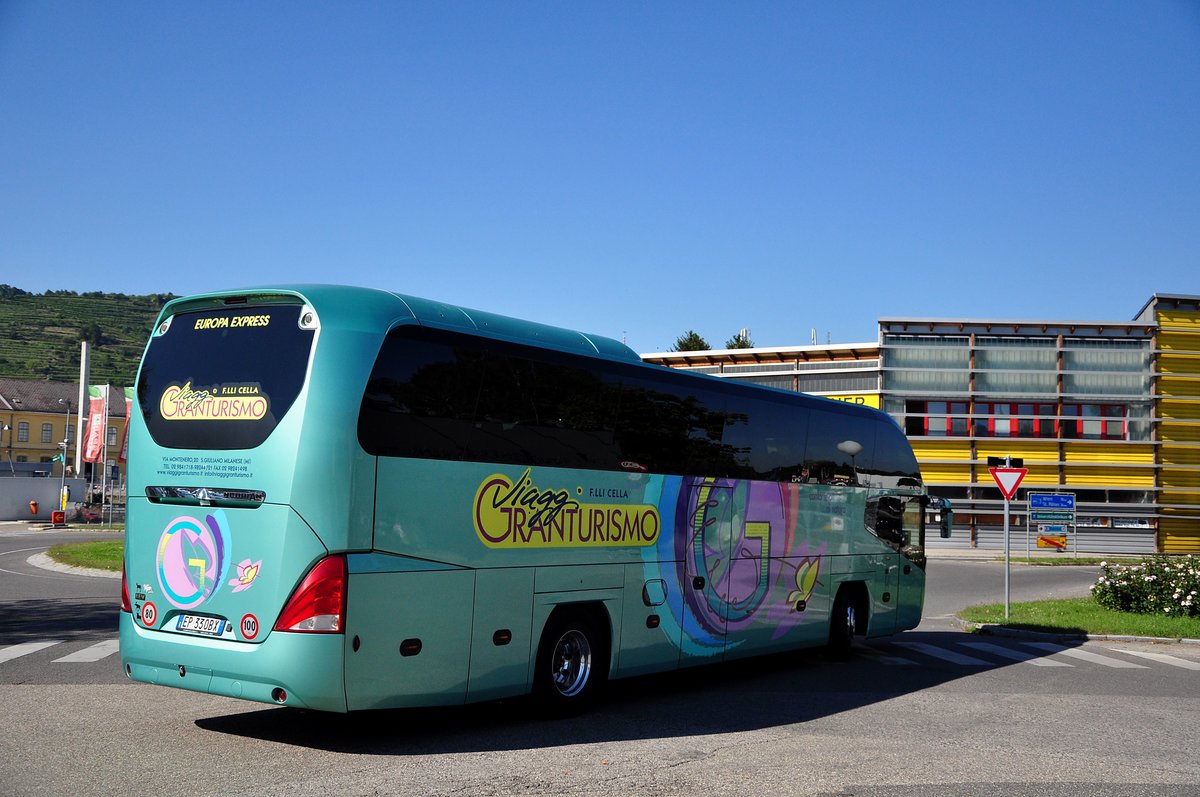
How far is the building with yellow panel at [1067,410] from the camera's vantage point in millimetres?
42188

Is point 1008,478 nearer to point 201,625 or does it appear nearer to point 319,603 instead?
point 319,603

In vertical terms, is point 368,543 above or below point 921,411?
below

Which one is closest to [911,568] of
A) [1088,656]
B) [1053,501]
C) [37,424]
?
[1088,656]

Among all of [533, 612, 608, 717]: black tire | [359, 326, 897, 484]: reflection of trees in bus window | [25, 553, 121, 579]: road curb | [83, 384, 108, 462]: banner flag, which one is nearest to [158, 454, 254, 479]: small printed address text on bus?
[359, 326, 897, 484]: reflection of trees in bus window

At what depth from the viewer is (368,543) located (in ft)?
26.7

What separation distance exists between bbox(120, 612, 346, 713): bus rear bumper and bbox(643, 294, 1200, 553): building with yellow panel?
36.4 metres

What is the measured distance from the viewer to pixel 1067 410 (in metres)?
42.7

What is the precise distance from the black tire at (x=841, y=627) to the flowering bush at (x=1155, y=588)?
823 centimetres

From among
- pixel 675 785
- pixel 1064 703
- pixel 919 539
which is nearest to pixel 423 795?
pixel 675 785

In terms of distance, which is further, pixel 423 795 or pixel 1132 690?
pixel 1132 690

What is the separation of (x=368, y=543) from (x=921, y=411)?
37663 millimetres

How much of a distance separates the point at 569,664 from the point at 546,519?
1402mm

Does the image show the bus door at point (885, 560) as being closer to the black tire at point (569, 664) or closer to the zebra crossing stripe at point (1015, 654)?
the zebra crossing stripe at point (1015, 654)

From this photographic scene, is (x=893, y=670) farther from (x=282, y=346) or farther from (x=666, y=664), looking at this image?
(x=282, y=346)
